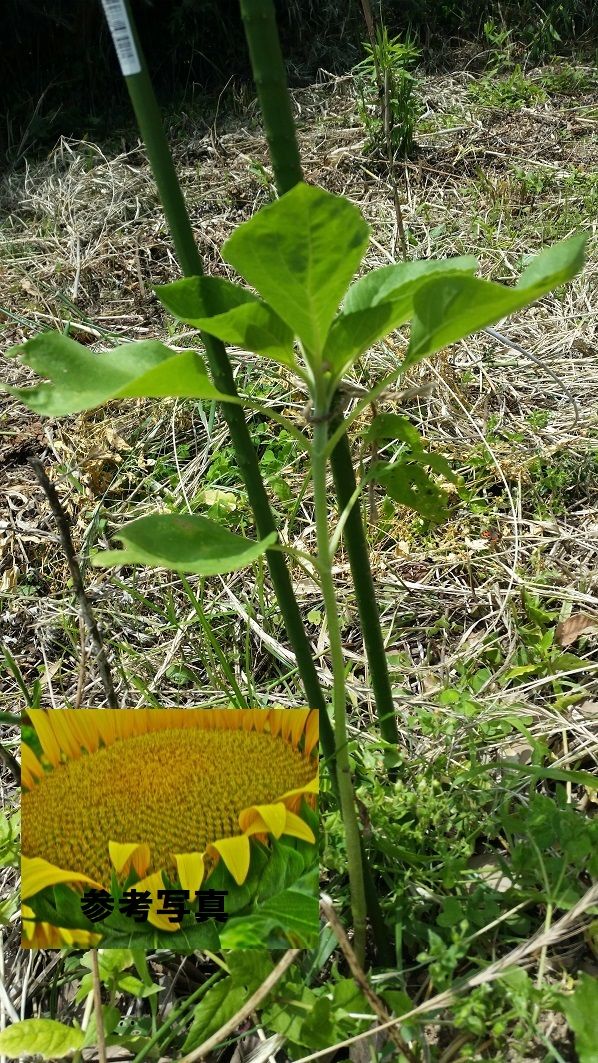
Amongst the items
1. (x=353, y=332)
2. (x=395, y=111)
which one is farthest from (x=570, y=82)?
(x=353, y=332)

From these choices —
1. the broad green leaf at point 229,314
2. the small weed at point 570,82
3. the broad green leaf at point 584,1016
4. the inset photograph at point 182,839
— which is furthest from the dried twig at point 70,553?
the small weed at point 570,82

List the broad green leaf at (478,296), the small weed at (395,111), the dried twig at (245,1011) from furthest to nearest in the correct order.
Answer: the small weed at (395,111), the dried twig at (245,1011), the broad green leaf at (478,296)

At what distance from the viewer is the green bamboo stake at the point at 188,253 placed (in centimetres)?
67

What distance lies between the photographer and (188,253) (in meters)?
0.75

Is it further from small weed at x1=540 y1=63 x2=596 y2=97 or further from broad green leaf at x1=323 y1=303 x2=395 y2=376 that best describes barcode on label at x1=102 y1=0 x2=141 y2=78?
small weed at x1=540 y1=63 x2=596 y2=97

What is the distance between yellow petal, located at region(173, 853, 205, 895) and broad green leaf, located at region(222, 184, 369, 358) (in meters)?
0.52

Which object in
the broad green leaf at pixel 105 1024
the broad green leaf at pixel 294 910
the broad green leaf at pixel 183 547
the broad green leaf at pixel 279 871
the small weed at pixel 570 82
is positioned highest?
the small weed at pixel 570 82

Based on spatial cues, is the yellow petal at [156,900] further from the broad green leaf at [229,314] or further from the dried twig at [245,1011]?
the broad green leaf at [229,314]

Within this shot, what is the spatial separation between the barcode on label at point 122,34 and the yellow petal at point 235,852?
0.70 meters

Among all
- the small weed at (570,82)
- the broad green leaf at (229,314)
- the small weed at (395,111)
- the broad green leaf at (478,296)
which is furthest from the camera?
the small weed at (570,82)

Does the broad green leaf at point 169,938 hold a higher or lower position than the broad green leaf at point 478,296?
lower

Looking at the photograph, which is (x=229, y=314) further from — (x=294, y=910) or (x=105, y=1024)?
(x=105, y=1024)

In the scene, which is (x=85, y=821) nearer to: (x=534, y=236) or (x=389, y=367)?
(x=389, y=367)

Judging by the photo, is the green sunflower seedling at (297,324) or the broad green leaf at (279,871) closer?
the green sunflower seedling at (297,324)
